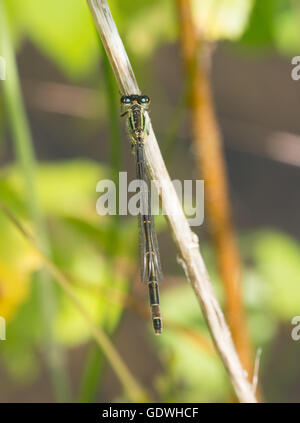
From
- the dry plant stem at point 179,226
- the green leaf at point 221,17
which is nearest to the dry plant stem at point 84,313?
the dry plant stem at point 179,226

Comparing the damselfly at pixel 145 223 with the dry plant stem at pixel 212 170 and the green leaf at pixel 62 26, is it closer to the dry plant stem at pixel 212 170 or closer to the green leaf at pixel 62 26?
the dry plant stem at pixel 212 170

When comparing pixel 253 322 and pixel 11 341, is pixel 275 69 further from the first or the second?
pixel 11 341

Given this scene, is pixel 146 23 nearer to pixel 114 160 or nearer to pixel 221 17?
pixel 221 17

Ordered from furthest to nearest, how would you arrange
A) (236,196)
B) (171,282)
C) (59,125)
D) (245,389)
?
(59,125) → (236,196) → (171,282) → (245,389)

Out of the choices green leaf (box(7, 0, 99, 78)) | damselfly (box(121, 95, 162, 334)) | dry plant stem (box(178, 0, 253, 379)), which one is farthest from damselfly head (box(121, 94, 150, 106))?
green leaf (box(7, 0, 99, 78))

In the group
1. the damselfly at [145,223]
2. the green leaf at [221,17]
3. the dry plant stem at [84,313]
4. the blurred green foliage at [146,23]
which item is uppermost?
the blurred green foliage at [146,23]

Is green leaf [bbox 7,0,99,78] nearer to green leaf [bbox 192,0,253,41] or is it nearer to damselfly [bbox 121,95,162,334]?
green leaf [bbox 192,0,253,41]
